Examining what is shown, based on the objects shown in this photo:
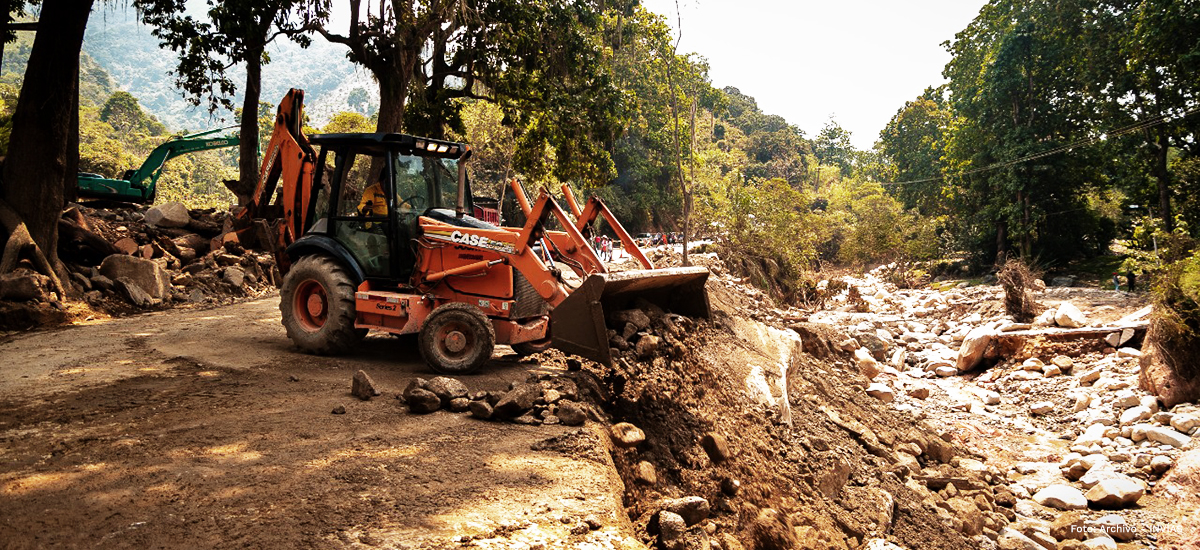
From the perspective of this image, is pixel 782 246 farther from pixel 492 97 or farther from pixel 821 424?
pixel 821 424

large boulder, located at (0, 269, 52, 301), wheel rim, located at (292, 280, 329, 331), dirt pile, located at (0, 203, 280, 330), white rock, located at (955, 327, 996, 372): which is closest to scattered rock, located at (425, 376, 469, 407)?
wheel rim, located at (292, 280, 329, 331)

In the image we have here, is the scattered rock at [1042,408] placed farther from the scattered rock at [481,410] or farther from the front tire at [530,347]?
the scattered rock at [481,410]

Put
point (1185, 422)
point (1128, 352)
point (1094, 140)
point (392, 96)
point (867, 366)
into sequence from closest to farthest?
point (1185, 422), point (1128, 352), point (867, 366), point (392, 96), point (1094, 140)

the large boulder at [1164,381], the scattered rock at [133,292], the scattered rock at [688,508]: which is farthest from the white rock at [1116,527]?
the scattered rock at [133,292]

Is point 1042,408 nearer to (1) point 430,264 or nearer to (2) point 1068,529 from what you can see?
(2) point 1068,529

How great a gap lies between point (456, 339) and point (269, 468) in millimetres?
2731

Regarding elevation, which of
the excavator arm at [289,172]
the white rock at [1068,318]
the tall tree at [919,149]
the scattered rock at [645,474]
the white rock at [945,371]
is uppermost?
the tall tree at [919,149]

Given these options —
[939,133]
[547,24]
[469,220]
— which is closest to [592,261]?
[469,220]

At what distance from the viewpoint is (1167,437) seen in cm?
964

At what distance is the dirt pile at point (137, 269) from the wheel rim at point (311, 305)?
4455 millimetres

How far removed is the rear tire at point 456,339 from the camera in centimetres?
657

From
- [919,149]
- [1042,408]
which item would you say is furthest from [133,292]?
[919,149]

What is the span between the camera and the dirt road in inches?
131

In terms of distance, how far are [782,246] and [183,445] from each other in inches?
948
